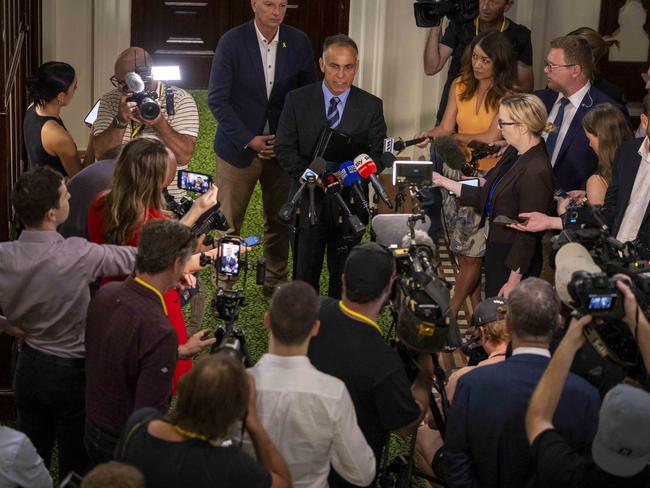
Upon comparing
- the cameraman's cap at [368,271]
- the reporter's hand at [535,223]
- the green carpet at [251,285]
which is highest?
the cameraman's cap at [368,271]

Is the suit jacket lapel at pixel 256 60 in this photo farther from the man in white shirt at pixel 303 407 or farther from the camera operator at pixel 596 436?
the camera operator at pixel 596 436

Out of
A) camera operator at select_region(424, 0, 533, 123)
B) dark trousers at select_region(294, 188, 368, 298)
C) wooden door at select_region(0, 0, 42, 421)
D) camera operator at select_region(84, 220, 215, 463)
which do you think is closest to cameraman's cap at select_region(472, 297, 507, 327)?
camera operator at select_region(84, 220, 215, 463)

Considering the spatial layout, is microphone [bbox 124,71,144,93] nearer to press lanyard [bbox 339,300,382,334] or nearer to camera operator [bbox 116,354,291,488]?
press lanyard [bbox 339,300,382,334]

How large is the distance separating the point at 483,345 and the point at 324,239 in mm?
1582


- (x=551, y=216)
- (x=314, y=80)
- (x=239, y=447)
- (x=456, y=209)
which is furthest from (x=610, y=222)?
(x=239, y=447)

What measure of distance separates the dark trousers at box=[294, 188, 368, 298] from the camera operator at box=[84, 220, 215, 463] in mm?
2026

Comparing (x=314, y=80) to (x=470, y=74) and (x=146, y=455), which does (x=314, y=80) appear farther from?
(x=146, y=455)

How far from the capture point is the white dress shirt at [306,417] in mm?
3049

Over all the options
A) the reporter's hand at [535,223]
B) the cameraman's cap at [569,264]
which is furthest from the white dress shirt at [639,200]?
the cameraman's cap at [569,264]

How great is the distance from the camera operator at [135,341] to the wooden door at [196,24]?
17.6 ft

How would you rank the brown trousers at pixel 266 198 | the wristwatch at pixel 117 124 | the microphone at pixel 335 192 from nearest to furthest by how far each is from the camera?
the microphone at pixel 335 192
the wristwatch at pixel 117 124
the brown trousers at pixel 266 198

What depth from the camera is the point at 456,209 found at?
5.61m

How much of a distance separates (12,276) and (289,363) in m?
1.13

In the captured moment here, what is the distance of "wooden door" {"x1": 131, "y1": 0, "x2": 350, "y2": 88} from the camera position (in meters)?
8.60
